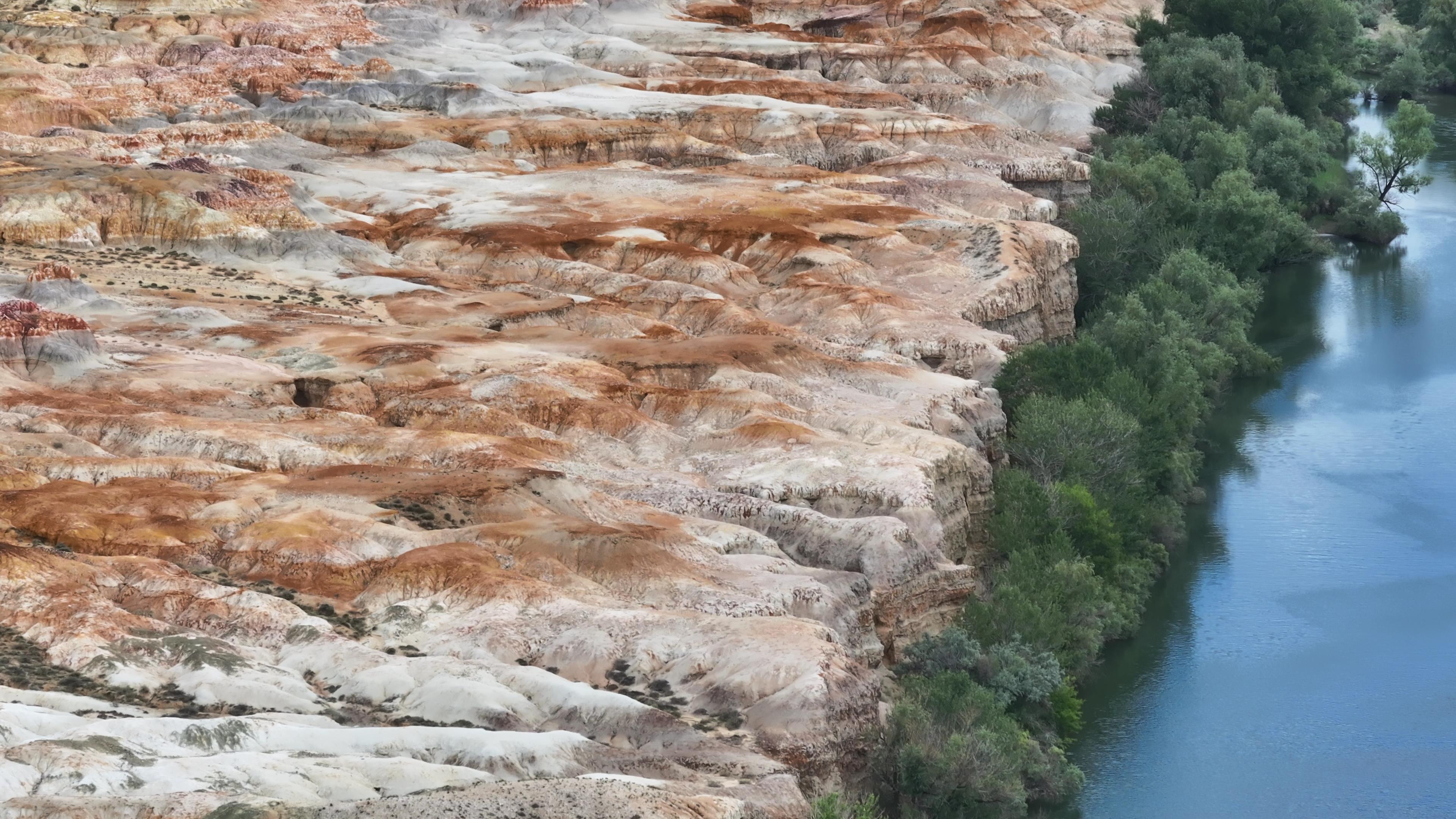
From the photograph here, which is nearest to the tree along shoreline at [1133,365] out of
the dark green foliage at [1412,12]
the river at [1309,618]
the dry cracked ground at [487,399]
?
the river at [1309,618]

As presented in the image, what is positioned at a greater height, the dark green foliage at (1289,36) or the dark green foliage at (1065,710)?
the dark green foliage at (1289,36)

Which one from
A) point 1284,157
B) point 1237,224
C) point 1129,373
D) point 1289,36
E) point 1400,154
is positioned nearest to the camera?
point 1129,373

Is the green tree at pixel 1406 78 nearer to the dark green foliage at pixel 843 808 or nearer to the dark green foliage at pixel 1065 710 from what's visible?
the dark green foliage at pixel 1065 710

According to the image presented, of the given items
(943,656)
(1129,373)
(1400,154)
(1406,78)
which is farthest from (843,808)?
(1406,78)

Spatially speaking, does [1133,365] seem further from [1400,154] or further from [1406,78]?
[1406,78]

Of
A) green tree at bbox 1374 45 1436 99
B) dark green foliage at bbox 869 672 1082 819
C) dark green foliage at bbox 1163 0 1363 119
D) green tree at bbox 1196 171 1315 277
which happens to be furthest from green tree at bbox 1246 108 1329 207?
dark green foliage at bbox 869 672 1082 819

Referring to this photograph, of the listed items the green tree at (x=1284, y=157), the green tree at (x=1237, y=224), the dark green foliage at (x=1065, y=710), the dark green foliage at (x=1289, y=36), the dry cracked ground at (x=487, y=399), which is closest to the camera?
the dry cracked ground at (x=487, y=399)

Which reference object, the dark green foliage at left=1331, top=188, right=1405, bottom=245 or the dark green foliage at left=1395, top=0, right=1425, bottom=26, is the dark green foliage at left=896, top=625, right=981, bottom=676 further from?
the dark green foliage at left=1395, top=0, right=1425, bottom=26

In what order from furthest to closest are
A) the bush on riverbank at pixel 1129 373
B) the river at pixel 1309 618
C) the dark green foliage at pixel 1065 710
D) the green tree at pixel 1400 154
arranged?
the green tree at pixel 1400 154 < the dark green foliage at pixel 1065 710 < the river at pixel 1309 618 < the bush on riverbank at pixel 1129 373
